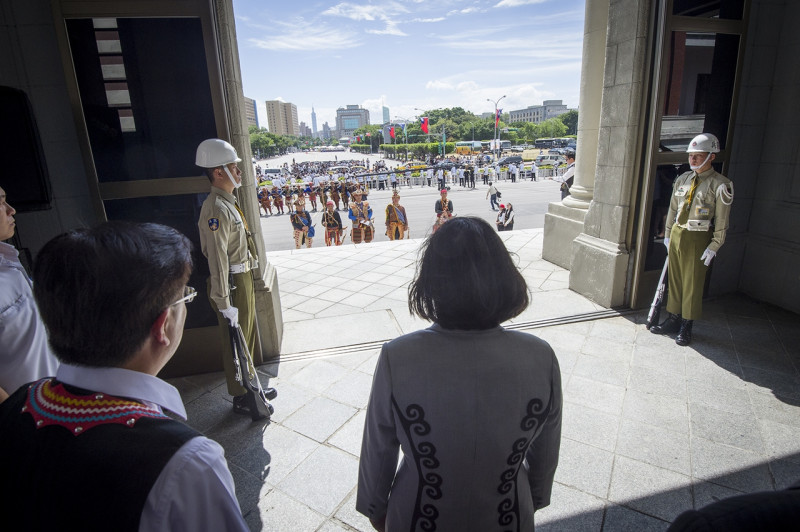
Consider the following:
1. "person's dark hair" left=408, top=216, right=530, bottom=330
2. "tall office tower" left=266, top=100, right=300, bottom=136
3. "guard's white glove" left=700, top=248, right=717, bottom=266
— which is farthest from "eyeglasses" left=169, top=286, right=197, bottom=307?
"tall office tower" left=266, top=100, right=300, bottom=136

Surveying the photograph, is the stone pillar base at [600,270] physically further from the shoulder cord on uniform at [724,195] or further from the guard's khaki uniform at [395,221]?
the guard's khaki uniform at [395,221]

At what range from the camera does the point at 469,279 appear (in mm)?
1235

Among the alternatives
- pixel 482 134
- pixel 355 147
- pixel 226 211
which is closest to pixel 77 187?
Answer: pixel 226 211

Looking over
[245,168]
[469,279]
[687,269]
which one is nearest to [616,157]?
[687,269]

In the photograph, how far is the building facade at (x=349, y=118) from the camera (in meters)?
182

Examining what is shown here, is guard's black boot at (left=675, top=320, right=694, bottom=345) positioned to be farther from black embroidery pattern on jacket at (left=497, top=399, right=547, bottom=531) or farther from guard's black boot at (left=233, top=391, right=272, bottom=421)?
guard's black boot at (left=233, top=391, right=272, bottom=421)

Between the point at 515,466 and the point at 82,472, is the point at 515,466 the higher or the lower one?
the lower one

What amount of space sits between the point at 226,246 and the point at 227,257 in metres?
0.08

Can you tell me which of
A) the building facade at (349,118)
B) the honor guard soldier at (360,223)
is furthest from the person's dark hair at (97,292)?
the building facade at (349,118)

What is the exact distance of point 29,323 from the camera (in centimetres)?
173

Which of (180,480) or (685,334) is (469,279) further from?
(685,334)

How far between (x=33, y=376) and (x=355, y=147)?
115 m

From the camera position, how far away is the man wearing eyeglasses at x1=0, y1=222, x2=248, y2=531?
78 cm

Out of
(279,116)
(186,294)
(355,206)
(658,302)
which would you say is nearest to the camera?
(186,294)
